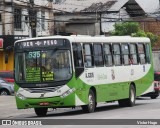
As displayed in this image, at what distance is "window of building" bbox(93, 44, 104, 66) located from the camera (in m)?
23.6

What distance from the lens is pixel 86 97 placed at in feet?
73.4

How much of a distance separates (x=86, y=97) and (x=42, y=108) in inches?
76.1

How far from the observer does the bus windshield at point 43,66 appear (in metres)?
21.7

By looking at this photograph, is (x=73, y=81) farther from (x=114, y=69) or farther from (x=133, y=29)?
(x=133, y=29)

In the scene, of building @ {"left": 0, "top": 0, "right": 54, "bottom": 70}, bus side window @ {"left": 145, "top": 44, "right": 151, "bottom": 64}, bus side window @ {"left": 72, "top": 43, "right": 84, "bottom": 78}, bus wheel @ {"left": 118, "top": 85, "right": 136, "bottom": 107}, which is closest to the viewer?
bus side window @ {"left": 72, "top": 43, "right": 84, "bottom": 78}

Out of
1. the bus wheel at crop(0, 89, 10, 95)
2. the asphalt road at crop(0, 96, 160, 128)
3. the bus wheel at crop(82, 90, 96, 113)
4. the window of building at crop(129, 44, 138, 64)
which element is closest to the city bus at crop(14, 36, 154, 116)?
the bus wheel at crop(82, 90, 96, 113)

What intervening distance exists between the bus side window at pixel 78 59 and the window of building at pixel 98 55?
4.16 ft

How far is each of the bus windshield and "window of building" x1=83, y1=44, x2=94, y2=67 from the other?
121cm

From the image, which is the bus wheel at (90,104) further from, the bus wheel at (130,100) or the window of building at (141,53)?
the window of building at (141,53)

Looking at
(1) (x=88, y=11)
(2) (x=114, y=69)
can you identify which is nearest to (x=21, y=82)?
(2) (x=114, y=69)

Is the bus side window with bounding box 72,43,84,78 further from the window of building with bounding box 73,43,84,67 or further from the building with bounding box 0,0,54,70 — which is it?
the building with bounding box 0,0,54,70

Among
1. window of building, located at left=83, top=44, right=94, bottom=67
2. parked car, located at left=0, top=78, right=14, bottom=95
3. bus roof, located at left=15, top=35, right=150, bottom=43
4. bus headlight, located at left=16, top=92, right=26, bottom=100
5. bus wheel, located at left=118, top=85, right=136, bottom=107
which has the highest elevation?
bus roof, located at left=15, top=35, right=150, bottom=43

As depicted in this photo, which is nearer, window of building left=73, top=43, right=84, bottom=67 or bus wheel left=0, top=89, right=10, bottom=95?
window of building left=73, top=43, right=84, bottom=67

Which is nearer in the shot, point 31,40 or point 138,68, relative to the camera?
point 31,40
